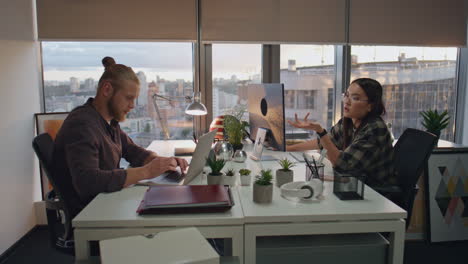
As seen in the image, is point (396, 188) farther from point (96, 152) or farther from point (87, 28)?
point (87, 28)

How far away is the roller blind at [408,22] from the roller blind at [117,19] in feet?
4.62

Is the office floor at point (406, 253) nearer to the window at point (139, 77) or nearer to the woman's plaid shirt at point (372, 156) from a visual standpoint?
the woman's plaid shirt at point (372, 156)

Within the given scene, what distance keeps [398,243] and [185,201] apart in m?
0.81

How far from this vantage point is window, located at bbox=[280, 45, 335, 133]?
11.3 feet

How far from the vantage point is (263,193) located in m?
1.53

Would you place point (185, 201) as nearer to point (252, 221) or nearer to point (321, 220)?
point (252, 221)

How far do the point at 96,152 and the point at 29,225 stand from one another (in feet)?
6.11

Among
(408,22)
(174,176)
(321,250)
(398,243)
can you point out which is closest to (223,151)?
(174,176)

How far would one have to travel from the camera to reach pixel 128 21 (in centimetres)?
310

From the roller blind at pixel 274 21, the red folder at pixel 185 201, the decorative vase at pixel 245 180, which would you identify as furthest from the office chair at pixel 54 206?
the roller blind at pixel 274 21

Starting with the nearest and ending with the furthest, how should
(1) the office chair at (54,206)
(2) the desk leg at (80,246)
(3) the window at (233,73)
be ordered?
(2) the desk leg at (80,246) < (1) the office chair at (54,206) < (3) the window at (233,73)

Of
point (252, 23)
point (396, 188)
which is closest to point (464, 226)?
point (396, 188)

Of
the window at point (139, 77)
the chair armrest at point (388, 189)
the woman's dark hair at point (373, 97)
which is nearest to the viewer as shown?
the chair armrest at point (388, 189)

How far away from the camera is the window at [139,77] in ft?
10.8
